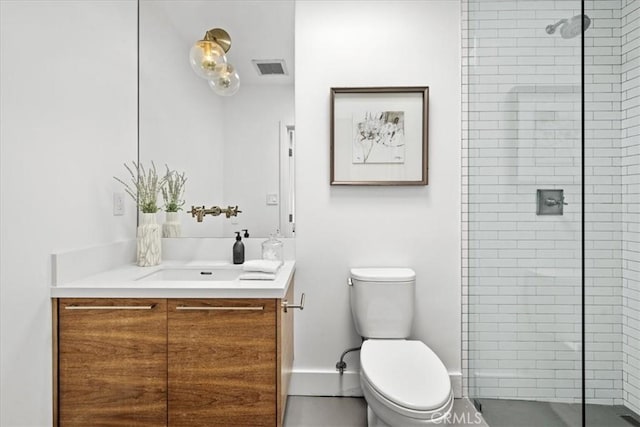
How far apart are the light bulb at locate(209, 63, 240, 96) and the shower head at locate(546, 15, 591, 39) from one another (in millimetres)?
1551

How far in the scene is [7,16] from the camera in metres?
1.39

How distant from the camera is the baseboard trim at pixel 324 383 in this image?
2336mm

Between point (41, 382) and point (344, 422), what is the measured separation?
52.0 inches

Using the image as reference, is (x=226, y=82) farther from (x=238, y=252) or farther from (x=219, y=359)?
(x=219, y=359)

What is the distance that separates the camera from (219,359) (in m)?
1.63

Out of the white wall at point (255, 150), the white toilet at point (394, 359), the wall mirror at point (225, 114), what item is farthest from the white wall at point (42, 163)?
the white toilet at point (394, 359)

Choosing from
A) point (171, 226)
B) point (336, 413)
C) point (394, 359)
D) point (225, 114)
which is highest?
point (225, 114)

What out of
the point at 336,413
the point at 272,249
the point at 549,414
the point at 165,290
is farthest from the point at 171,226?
the point at 549,414

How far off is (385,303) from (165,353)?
3.48ft

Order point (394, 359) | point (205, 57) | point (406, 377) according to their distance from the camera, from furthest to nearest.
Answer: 1. point (205, 57)
2. point (394, 359)
3. point (406, 377)

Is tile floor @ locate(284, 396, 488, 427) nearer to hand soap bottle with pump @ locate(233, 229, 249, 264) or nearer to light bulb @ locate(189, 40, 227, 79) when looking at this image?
hand soap bottle with pump @ locate(233, 229, 249, 264)

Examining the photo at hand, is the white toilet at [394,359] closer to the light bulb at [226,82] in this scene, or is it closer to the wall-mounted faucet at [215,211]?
the wall-mounted faucet at [215,211]

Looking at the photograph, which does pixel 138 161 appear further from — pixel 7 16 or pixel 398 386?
pixel 398 386

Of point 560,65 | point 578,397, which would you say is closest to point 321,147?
point 560,65
